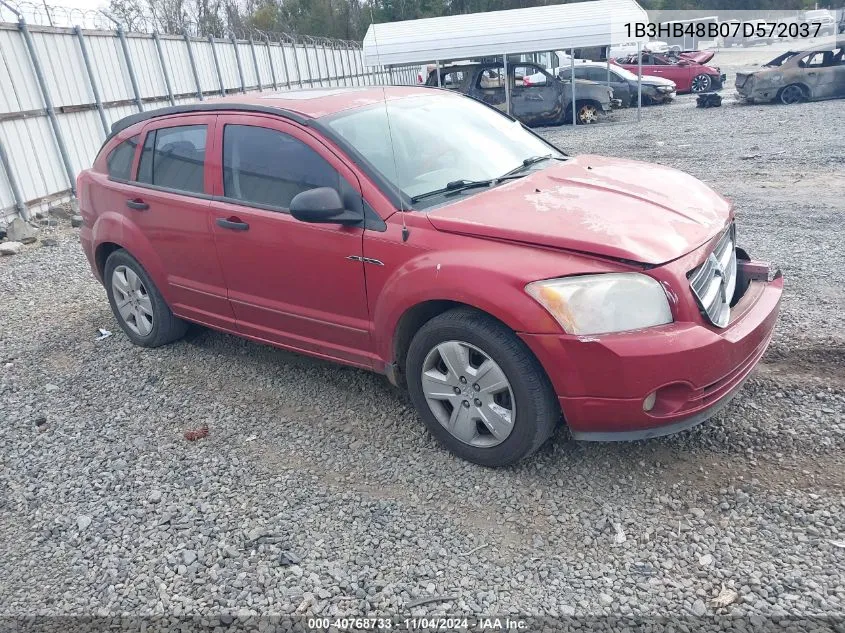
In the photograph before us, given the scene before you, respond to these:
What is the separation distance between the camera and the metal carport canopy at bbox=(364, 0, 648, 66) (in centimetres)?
1728

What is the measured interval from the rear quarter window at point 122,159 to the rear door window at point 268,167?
3.73 ft

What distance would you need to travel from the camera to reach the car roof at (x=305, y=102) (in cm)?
396

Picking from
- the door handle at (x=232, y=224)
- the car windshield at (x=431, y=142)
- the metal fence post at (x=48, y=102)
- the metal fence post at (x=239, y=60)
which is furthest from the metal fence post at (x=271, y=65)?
the door handle at (x=232, y=224)

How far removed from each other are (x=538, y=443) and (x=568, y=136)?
14.2 metres

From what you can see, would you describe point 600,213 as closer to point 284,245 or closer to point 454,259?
point 454,259

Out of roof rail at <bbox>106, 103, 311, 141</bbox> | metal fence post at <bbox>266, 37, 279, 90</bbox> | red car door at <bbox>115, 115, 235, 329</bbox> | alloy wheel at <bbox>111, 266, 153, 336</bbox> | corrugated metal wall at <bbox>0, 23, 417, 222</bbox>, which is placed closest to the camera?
roof rail at <bbox>106, 103, 311, 141</bbox>

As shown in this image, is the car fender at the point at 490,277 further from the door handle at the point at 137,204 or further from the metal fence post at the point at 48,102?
the metal fence post at the point at 48,102

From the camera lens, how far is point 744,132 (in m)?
13.8

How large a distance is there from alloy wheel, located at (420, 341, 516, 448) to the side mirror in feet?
2.72

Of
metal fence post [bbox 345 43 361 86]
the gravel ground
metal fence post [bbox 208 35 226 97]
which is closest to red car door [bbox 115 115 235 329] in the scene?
the gravel ground

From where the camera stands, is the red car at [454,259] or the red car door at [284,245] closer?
the red car at [454,259]

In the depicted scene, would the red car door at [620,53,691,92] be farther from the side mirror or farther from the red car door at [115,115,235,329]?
the side mirror

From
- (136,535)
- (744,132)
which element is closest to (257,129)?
(136,535)

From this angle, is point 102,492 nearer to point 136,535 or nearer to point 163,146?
point 136,535
